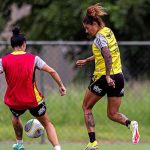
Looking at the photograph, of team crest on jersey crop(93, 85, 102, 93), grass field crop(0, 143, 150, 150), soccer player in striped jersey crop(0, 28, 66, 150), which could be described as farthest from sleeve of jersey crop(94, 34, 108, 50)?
grass field crop(0, 143, 150, 150)

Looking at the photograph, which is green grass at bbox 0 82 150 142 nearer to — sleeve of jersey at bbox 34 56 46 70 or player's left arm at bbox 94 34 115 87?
player's left arm at bbox 94 34 115 87

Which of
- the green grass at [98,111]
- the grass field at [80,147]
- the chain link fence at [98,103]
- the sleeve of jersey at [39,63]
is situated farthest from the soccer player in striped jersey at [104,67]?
the green grass at [98,111]

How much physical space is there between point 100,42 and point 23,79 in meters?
1.24

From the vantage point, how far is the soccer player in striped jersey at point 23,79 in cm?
1016

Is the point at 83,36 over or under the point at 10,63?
under

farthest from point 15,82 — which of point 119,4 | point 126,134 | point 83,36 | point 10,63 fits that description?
point 83,36

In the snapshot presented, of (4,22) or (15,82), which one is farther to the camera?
(4,22)

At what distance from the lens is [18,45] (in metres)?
10.3

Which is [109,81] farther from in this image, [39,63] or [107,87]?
[39,63]

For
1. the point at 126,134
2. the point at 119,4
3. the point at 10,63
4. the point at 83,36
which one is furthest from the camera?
the point at 83,36

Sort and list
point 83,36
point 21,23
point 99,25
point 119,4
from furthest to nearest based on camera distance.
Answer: point 21,23 → point 83,36 → point 119,4 → point 99,25

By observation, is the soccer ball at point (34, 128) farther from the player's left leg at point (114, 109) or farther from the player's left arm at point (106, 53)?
the player's left arm at point (106, 53)

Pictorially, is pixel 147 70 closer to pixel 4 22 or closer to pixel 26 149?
pixel 26 149

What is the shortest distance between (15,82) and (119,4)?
8.93 metres
